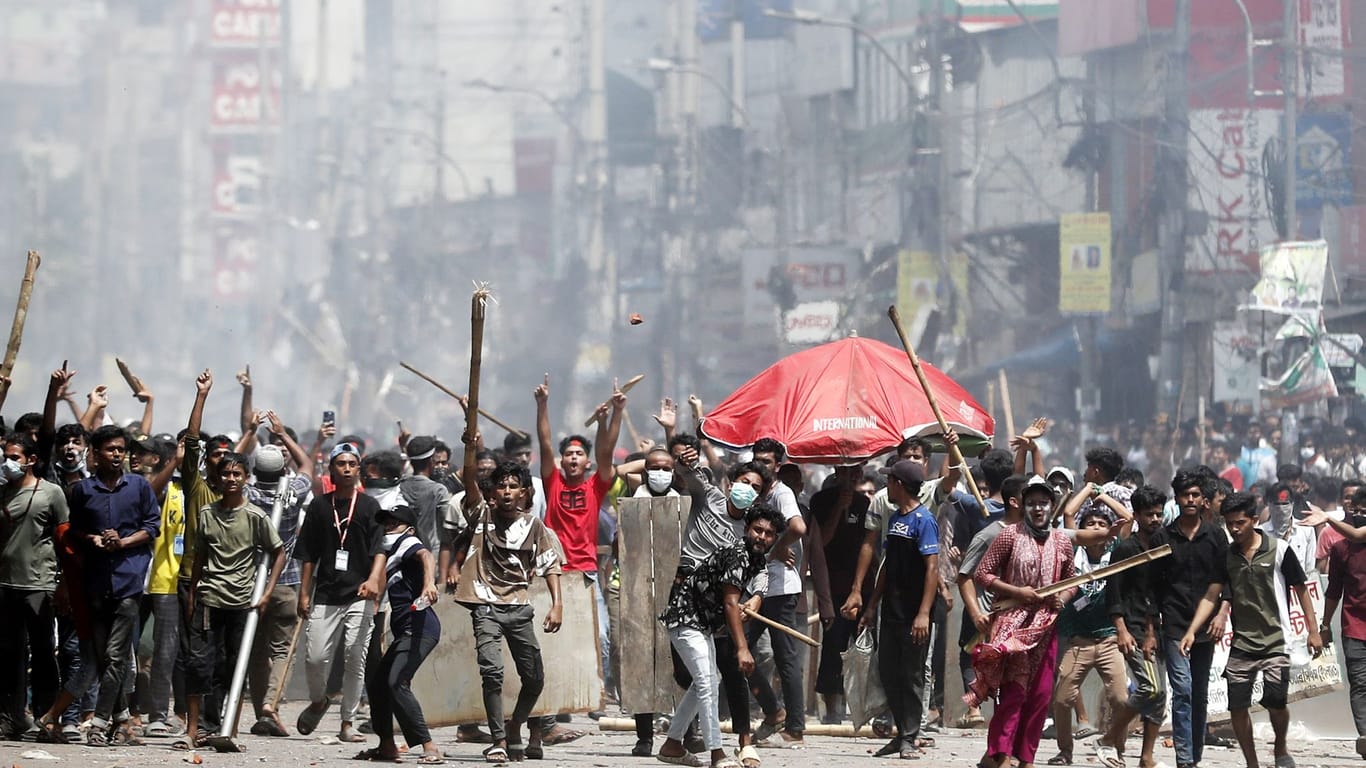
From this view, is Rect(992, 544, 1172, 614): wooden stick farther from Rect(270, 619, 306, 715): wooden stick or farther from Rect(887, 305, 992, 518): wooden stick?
Rect(270, 619, 306, 715): wooden stick

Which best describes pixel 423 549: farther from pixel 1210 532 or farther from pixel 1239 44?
pixel 1239 44

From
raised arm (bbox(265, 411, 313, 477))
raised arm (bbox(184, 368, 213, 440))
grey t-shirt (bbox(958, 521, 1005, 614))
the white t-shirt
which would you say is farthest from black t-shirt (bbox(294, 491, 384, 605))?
grey t-shirt (bbox(958, 521, 1005, 614))

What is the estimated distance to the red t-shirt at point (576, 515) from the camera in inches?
416

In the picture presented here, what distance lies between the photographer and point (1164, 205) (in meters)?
33.1

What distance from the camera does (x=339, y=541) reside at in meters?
10.2

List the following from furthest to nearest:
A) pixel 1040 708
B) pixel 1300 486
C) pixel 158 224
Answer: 1. pixel 158 224
2. pixel 1300 486
3. pixel 1040 708

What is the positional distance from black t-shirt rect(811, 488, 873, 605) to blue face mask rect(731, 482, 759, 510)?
53.6 inches

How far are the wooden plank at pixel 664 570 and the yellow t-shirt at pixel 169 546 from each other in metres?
2.28

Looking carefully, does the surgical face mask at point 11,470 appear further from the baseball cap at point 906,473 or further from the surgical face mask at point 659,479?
the baseball cap at point 906,473

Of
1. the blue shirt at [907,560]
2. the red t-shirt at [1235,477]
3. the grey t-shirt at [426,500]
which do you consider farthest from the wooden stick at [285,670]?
the red t-shirt at [1235,477]

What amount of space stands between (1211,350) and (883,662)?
2291cm

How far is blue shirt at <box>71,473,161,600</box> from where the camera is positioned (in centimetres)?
945

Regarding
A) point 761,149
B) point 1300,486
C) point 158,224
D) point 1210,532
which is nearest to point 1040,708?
point 1210,532

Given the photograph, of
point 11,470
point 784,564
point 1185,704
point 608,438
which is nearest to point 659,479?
point 608,438
